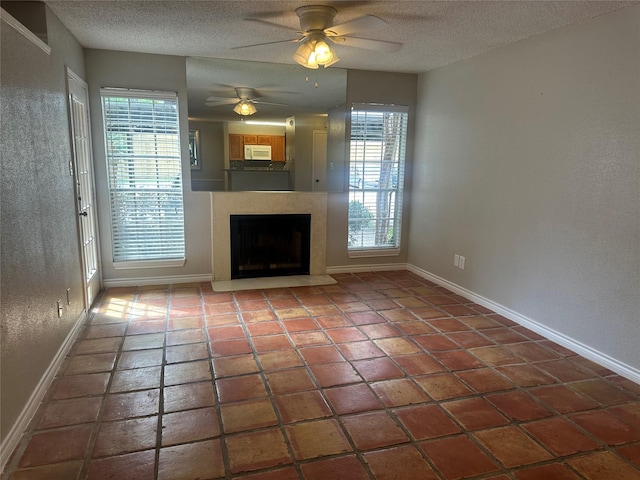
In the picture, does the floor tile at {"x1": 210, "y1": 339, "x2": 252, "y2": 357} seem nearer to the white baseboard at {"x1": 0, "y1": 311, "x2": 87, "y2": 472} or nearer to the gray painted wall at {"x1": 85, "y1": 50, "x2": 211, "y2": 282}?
the white baseboard at {"x1": 0, "y1": 311, "x2": 87, "y2": 472}

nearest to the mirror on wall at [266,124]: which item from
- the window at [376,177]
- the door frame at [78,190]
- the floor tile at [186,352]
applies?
the window at [376,177]

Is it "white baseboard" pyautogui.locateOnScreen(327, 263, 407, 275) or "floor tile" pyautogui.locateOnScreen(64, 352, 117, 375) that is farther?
"white baseboard" pyautogui.locateOnScreen(327, 263, 407, 275)

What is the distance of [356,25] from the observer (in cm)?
265

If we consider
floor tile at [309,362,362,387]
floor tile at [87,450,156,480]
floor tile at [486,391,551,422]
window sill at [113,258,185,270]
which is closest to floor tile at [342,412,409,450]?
floor tile at [309,362,362,387]

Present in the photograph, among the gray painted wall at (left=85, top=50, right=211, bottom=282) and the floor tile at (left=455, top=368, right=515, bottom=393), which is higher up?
the gray painted wall at (left=85, top=50, right=211, bottom=282)

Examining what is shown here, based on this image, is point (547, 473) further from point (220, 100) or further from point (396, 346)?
point (220, 100)

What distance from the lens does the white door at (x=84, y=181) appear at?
3.34m

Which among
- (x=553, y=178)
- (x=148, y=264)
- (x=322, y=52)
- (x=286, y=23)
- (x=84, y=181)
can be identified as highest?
(x=286, y=23)

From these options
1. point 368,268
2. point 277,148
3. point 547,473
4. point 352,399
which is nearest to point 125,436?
point 352,399

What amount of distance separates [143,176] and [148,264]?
36.3 inches

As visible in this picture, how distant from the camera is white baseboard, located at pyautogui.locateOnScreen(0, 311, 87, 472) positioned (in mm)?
1836

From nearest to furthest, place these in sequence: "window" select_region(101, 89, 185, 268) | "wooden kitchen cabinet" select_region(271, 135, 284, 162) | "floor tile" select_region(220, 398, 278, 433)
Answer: "floor tile" select_region(220, 398, 278, 433), "window" select_region(101, 89, 185, 268), "wooden kitchen cabinet" select_region(271, 135, 284, 162)

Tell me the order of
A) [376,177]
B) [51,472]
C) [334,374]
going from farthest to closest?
[376,177]
[334,374]
[51,472]

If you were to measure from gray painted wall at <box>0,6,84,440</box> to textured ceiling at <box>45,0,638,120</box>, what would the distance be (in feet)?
1.40
